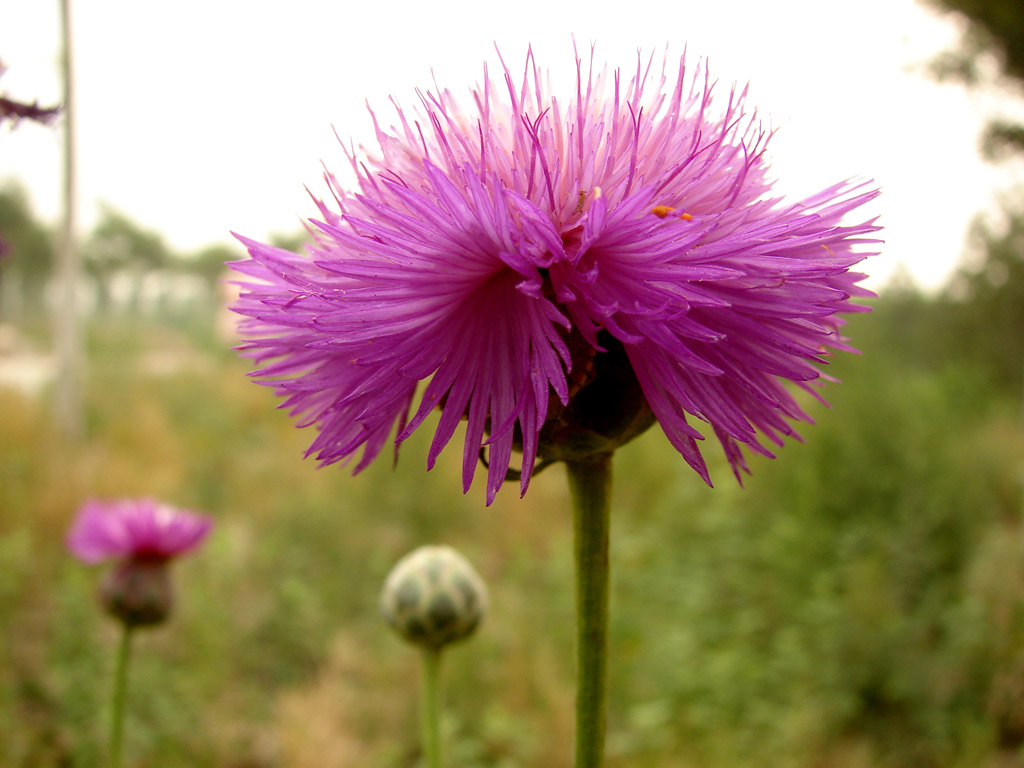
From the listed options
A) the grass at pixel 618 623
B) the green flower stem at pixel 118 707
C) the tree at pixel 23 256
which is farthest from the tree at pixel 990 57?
the tree at pixel 23 256

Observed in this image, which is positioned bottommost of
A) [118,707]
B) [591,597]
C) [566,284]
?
[118,707]

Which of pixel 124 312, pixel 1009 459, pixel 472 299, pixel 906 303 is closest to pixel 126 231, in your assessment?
pixel 124 312

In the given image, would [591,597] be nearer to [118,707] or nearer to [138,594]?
[118,707]

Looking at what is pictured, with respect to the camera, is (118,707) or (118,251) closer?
(118,707)

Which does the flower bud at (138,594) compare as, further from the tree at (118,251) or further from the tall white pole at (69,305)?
the tree at (118,251)

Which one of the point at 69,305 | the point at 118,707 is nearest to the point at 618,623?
the point at 118,707

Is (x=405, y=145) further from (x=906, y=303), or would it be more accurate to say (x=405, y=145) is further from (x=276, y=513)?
(x=906, y=303)
